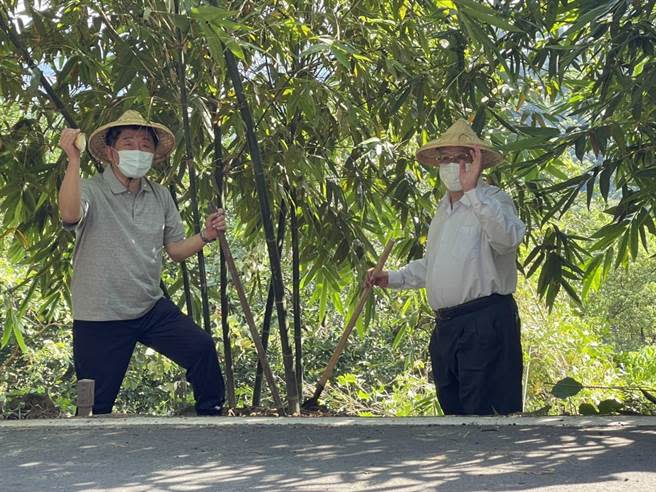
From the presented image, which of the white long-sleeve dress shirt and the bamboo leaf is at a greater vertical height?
the bamboo leaf

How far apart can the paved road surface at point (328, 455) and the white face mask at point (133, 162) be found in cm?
102

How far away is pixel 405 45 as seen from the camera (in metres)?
5.19

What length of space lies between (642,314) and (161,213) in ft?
65.5

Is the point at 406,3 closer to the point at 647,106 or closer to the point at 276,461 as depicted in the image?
the point at 647,106

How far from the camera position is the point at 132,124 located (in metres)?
4.16

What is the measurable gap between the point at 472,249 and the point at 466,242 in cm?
3

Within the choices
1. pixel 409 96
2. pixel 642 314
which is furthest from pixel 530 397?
pixel 642 314

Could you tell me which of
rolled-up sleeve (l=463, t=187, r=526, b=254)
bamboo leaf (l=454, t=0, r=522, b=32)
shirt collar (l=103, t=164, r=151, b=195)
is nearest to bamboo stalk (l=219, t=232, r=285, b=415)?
shirt collar (l=103, t=164, r=151, b=195)

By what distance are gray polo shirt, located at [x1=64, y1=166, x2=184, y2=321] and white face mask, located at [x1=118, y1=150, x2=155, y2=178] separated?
0.07 m

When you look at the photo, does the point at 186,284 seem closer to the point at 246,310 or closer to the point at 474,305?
the point at 246,310

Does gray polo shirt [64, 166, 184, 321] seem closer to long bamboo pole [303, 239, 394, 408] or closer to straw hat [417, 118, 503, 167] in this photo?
long bamboo pole [303, 239, 394, 408]

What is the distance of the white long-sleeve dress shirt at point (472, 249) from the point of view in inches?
155

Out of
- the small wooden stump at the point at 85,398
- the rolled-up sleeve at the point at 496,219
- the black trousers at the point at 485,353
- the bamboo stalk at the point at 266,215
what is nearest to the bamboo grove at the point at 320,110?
the bamboo stalk at the point at 266,215

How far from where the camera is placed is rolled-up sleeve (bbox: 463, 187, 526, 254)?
3.91 metres
